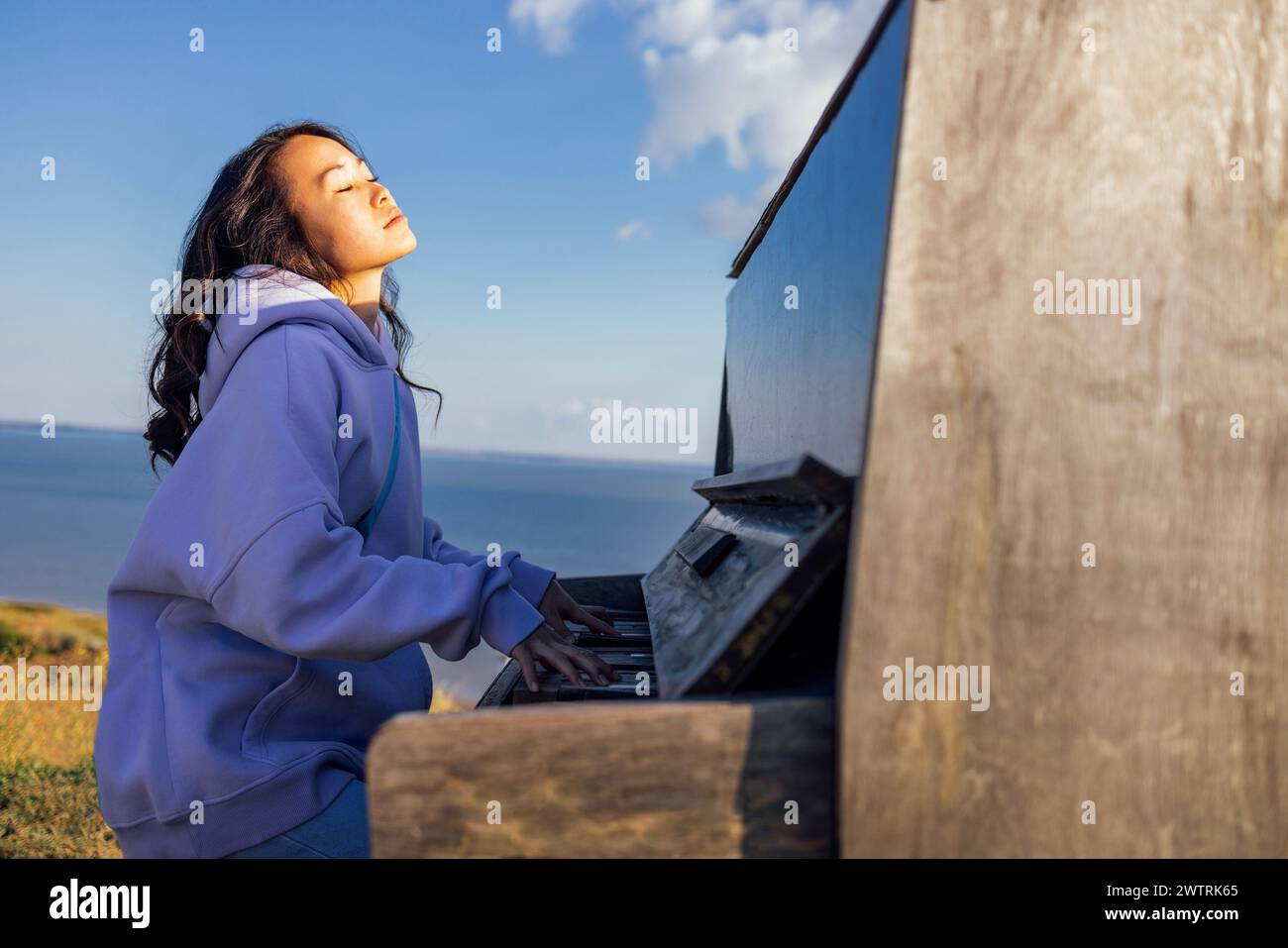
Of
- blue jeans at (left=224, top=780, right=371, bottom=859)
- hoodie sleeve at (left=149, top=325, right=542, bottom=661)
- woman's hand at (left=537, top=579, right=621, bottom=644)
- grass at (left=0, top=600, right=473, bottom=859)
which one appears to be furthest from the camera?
grass at (left=0, top=600, right=473, bottom=859)

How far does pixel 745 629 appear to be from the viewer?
5.05 ft

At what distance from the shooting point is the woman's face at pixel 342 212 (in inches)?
104

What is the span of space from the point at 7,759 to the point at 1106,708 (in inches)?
257

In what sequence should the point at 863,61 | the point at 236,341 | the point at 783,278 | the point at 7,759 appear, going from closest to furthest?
the point at 863,61
the point at 236,341
the point at 783,278
the point at 7,759

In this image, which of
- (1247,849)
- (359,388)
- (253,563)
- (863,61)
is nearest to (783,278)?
(863,61)

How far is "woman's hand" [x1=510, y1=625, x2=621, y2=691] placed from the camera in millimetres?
2053

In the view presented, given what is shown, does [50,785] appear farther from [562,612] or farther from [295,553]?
[295,553]

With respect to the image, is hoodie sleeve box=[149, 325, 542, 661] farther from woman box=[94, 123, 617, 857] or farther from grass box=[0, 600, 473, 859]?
grass box=[0, 600, 473, 859]

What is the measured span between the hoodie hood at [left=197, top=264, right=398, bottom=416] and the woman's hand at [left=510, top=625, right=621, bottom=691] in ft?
2.91

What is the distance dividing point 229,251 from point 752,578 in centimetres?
177

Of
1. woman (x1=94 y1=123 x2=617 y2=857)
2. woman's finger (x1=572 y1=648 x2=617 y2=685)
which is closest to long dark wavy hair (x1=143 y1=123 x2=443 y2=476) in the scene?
woman (x1=94 y1=123 x2=617 y2=857)

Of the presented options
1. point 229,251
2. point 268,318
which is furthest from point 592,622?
point 229,251

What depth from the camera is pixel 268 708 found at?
215 centimetres
